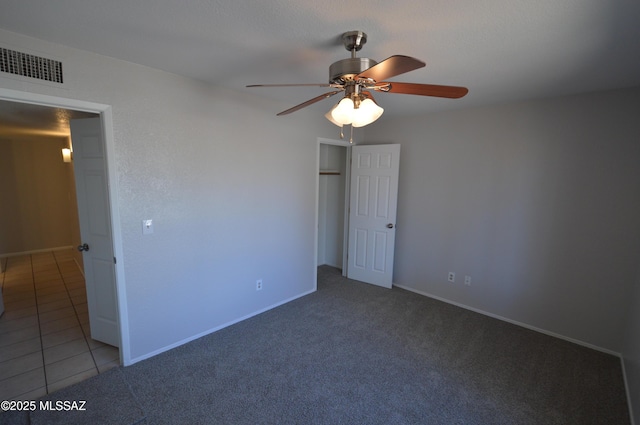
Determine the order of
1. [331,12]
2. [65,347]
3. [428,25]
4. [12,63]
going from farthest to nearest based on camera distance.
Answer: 1. [65,347]
2. [12,63]
3. [428,25]
4. [331,12]

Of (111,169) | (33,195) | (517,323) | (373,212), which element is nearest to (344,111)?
(111,169)

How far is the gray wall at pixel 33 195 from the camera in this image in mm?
5332

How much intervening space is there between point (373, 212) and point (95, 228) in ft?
10.5

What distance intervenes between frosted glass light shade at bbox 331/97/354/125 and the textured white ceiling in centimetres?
41

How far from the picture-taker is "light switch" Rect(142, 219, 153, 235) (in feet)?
7.82

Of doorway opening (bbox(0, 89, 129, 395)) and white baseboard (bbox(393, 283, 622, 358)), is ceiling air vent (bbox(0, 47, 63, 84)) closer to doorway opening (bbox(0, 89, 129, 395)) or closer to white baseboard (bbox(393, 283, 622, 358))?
doorway opening (bbox(0, 89, 129, 395))

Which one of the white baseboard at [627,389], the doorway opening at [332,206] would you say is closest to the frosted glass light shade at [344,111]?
the white baseboard at [627,389]

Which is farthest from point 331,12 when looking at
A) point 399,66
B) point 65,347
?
point 65,347

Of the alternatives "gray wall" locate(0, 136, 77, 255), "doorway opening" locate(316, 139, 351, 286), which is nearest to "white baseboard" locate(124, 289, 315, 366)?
"doorway opening" locate(316, 139, 351, 286)

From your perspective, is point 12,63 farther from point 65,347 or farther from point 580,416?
point 580,416

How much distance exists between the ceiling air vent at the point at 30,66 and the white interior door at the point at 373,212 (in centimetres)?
325

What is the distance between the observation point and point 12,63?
5.72ft

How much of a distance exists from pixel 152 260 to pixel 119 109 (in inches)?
48.5

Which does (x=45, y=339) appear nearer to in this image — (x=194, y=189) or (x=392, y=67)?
(x=194, y=189)
